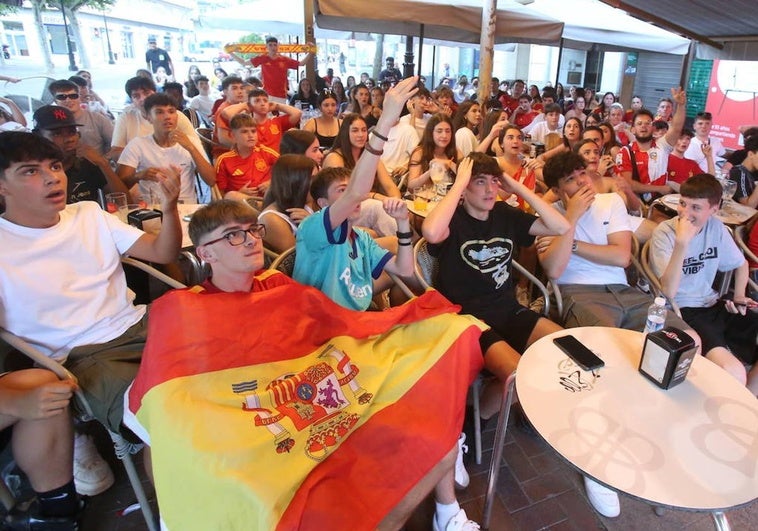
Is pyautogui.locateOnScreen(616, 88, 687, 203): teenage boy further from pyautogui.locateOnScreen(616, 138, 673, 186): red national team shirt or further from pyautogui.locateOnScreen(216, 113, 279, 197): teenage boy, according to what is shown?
pyautogui.locateOnScreen(216, 113, 279, 197): teenage boy

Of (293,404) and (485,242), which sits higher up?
(485,242)

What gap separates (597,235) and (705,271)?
595mm

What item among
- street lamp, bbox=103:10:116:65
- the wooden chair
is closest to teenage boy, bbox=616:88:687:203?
the wooden chair

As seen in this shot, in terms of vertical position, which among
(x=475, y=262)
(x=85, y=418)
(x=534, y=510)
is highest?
(x=475, y=262)

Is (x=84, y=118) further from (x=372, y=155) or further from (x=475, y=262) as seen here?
(x=475, y=262)

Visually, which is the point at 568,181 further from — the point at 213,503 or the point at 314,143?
the point at 213,503

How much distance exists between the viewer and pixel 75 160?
3.17 m

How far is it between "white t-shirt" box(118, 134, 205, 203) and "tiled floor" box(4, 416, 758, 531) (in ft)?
7.33

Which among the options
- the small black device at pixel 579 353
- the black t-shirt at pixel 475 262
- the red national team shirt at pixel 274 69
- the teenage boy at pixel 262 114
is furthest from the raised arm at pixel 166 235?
the red national team shirt at pixel 274 69

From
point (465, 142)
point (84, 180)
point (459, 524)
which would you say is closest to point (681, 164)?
point (465, 142)

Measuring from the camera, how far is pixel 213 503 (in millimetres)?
1302

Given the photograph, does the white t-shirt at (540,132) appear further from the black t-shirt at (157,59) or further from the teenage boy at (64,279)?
the black t-shirt at (157,59)

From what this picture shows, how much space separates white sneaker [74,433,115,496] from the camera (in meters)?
2.03

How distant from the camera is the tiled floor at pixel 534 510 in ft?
6.41
